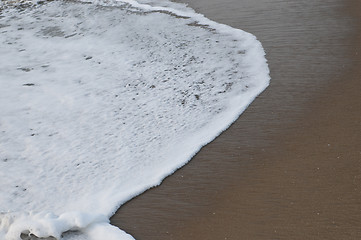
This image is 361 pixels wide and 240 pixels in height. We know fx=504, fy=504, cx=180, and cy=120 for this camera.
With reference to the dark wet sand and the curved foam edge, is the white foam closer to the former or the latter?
the curved foam edge

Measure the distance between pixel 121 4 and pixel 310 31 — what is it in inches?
135

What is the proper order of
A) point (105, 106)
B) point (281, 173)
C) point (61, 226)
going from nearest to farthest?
point (61, 226) < point (281, 173) < point (105, 106)

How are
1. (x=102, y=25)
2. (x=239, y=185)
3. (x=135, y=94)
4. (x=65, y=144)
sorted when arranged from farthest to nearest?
1. (x=102, y=25)
2. (x=135, y=94)
3. (x=65, y=144)
4. (x=239, y=185)

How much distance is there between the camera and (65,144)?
4203mm

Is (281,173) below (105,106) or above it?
above

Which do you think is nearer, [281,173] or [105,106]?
[281,173]

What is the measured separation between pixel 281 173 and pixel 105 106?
6.38 feet

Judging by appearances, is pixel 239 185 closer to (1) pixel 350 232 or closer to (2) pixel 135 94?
(1) pixel 350 232

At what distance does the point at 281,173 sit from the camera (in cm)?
356

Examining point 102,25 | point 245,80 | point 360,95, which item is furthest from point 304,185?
point 102,25

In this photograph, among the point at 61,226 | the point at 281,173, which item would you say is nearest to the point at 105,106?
the point at 61,226

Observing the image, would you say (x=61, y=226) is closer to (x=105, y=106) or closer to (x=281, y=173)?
(x=281, y=173)

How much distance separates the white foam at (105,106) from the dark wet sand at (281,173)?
0.59 feet

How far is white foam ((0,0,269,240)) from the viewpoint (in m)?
3.55
